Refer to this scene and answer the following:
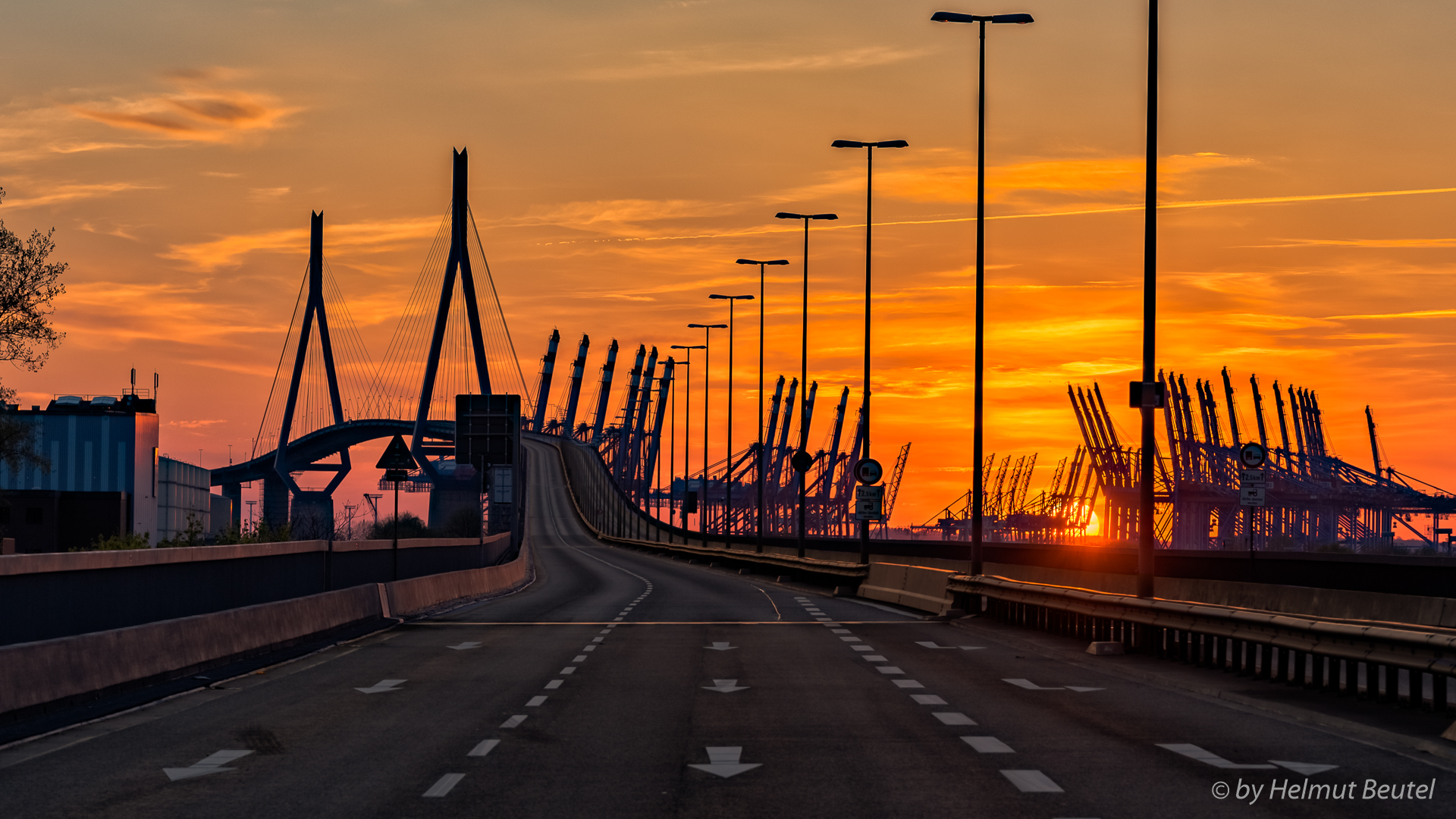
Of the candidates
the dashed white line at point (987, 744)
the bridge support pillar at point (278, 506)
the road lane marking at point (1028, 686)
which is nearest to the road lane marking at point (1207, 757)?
the dashed white line at point (987, 744)

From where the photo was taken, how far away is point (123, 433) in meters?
136

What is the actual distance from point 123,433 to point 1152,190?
124938 mm

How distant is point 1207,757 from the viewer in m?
11.5

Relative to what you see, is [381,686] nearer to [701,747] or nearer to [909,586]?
[701,747]

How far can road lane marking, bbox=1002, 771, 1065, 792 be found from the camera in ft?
32.9

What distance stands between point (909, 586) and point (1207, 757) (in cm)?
2349

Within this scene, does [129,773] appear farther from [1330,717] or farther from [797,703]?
[1330,717]

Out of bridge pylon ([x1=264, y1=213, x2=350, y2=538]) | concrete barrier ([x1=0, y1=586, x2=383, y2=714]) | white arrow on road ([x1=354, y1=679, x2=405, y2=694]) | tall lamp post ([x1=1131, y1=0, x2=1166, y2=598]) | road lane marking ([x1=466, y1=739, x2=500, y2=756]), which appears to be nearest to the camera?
road lane marking ([x1=466, y1=739, x2=500, y2=756])

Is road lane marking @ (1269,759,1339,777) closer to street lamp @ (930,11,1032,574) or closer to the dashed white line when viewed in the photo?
the dashed white line

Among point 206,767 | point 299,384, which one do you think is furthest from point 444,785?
point 299,384

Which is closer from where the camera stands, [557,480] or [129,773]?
[129,773]

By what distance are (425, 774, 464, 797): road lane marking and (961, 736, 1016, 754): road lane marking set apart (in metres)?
3.57

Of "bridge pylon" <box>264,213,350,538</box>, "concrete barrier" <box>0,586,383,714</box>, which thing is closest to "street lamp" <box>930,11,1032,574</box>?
"concrete barrier" <box>0,586,383,714</box>

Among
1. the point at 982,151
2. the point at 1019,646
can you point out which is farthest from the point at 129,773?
the point at 982,151
